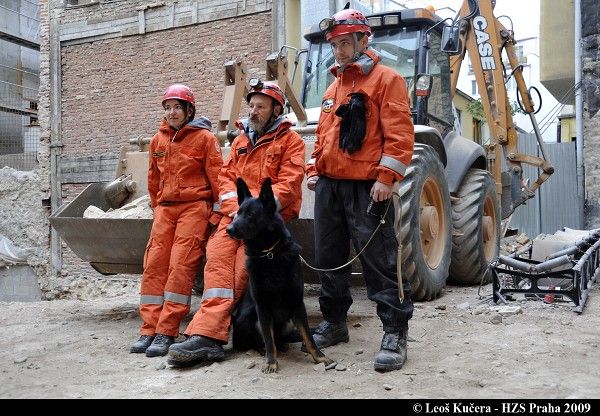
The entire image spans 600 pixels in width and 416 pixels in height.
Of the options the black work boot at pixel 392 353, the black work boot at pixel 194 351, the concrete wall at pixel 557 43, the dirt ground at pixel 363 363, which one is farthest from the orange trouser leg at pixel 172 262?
the concrete wall at pixel 557 43

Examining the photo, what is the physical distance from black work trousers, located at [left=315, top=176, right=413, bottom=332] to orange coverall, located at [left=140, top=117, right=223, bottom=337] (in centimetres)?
86

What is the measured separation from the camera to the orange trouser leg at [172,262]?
13.8ft

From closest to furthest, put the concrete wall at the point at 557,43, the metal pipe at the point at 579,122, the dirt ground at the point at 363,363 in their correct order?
the dirt ground at the point at 363,363
the metal pipe at the point at 579,122
the concrete wall at the point at 557,43

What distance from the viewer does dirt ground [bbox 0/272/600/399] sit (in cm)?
314

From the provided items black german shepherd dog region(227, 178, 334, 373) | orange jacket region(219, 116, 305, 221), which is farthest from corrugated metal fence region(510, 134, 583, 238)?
black german shepherd dog region(227, 178, 334, 373)

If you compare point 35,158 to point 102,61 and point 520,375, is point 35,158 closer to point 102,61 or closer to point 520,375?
point 102,61

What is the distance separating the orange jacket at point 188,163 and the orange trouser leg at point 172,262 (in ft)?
0.29

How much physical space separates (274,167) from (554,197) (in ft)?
31.1

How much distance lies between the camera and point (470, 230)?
6.35 m

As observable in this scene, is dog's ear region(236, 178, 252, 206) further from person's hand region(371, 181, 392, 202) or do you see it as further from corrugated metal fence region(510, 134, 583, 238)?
corrugated metal fence region(510, 134, 583, 238)

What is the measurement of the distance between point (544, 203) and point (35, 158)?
1055cm

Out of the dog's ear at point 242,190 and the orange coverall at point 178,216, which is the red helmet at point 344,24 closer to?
the dog's ear at point 242,190
